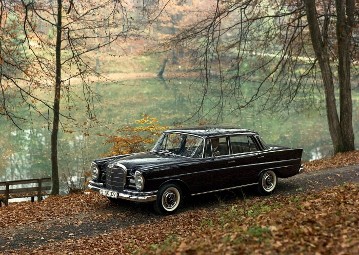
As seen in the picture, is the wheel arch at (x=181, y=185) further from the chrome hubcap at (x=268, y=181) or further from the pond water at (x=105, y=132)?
the pond water at (x=105, y=132)

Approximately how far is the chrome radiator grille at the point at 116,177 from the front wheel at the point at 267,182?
12.2ft

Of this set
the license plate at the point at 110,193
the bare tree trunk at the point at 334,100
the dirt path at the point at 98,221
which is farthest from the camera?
the bare tree trunk at the point at 334,100

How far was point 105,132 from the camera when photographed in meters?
31.2

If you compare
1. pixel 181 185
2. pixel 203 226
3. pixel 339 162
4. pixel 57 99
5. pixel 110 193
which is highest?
pixel 57 99

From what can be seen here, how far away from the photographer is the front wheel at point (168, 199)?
9627 millimetres

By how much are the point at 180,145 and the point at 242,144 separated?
1695mm

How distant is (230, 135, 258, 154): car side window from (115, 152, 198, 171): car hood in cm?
135

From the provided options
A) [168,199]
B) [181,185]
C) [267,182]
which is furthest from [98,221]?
[267,182]

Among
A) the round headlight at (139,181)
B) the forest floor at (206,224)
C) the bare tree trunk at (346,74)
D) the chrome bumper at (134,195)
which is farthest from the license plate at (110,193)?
the bare tree trunk at (346,74)

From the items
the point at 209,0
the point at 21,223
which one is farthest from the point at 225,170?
the point at 209,0

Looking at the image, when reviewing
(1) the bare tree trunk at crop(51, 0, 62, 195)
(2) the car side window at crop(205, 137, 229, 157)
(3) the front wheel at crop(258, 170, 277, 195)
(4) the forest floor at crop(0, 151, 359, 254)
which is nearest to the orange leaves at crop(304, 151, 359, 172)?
(4) the forest floor at crop(0, 151, 359, 254)

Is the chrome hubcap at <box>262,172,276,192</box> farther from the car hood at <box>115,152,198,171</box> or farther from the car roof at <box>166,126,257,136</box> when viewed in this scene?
the car hood at <box>115,152,198,171</box>

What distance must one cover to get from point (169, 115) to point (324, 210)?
2968 centimetres

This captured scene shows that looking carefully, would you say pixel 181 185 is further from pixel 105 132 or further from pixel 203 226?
pixel 105 132
